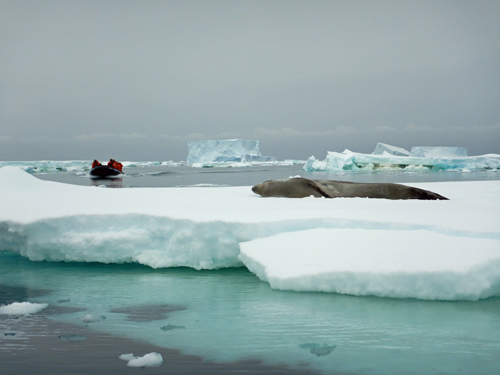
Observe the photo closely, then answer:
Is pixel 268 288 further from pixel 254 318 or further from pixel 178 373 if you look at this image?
pixel 178 373

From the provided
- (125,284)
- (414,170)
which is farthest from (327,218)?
(414,170)

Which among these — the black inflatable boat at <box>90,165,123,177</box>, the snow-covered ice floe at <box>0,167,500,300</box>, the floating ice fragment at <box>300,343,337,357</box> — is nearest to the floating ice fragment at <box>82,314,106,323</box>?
the snow-covered ice floe at <box>0,167,500,300</box>

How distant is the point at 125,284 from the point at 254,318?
1.47m

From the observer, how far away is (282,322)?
10.1 ft

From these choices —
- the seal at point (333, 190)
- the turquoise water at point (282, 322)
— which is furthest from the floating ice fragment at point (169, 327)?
the seal at point (333, 190)

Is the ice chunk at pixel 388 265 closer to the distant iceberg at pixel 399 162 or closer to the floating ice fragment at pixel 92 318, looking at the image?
the floating ice fragment at pixel 92 318

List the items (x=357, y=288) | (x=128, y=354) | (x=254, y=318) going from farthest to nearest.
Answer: (x=357, y=288), (x=254, y=318), (x=128, y=354)

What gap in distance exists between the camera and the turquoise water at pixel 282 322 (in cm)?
255

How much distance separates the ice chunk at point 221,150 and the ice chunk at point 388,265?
53062 mm

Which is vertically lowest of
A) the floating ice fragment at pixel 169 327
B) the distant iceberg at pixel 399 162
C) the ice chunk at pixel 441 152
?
the floating ice fragment at pixel 169 327

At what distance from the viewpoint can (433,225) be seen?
416 cm

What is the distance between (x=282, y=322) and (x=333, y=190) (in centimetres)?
425

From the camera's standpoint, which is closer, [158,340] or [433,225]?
[158,340]

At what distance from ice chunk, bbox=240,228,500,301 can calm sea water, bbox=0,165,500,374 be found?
0.34 feet
